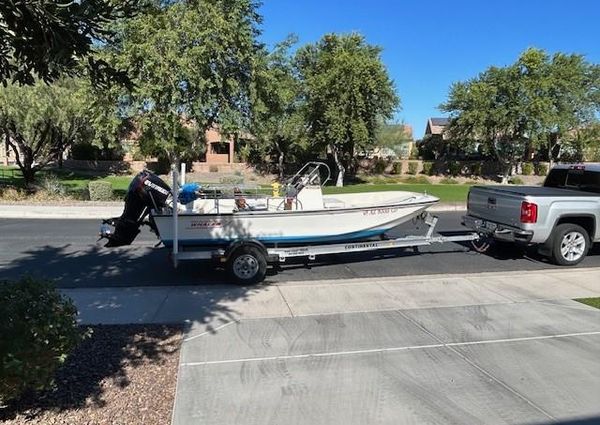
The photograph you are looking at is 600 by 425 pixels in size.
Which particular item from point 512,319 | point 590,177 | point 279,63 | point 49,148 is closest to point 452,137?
point 279,63

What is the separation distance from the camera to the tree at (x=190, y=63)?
1791 centimetres

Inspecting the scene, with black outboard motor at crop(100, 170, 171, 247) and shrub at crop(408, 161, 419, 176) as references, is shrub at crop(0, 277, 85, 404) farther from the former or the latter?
shrub at crop(408, 161, 419, 176)

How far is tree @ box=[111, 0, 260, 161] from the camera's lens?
705 inches

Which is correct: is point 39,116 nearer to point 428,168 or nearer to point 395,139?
point 428,168

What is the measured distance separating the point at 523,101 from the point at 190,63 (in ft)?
114

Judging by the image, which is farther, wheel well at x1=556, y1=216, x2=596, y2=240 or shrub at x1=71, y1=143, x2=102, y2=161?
shrub at x1=71, y1=143, x2=102, y2=161

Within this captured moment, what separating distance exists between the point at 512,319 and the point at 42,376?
522 centimetres

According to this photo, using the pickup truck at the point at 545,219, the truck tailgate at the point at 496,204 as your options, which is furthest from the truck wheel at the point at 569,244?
the truck tailgate at the point at 496,204

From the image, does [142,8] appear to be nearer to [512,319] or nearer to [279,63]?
[512,319]

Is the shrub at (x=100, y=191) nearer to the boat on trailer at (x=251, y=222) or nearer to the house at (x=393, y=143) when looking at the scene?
the boat on trailer at (x=251, y=222)

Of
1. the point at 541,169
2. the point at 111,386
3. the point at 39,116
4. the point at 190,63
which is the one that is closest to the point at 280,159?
the point at 39,116

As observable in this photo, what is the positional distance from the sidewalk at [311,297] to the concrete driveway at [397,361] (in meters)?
0.06

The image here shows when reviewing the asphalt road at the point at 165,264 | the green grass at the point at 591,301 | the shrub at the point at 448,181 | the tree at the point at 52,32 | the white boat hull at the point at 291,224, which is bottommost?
the asphalt road at the point at 165,264

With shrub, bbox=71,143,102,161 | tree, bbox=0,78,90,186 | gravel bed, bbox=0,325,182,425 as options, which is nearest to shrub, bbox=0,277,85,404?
gravel bed, bbox=0,325,182,425
